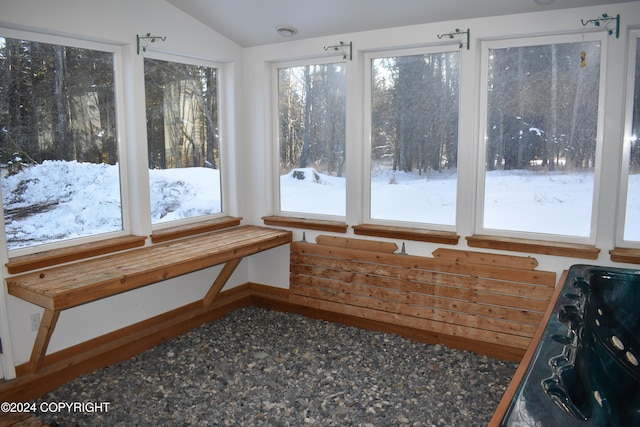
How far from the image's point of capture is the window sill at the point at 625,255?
104 inches

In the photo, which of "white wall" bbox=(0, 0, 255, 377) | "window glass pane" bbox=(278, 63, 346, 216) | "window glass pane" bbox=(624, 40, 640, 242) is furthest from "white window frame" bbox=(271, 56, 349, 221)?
"window glass pane" bbox=(624, 40, 640, 242)

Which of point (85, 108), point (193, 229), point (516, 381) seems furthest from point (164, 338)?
point (516, 381)

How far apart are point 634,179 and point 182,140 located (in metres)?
2.94

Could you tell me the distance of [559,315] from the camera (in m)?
1.95

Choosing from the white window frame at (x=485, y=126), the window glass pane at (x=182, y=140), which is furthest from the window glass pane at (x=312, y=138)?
the white window frame at (x=485, y=126)

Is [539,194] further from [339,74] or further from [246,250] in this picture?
[246,250]

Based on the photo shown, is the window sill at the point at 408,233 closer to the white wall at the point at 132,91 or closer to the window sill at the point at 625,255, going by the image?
the window sill at the point at 625,255

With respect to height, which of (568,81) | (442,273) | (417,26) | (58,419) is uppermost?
(417,26)

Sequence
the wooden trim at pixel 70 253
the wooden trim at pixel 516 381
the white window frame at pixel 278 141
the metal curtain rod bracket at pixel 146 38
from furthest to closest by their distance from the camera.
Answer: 1. the white window frame at pixel 278 141
2. the metal curtain rod bracket at pixel 146 38
3. the wooden trim at pixel 70 253
4. the wooden trim at pixel 516 381

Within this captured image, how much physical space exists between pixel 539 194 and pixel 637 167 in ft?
1.73

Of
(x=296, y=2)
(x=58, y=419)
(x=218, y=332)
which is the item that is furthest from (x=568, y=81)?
(x=58, y=419)

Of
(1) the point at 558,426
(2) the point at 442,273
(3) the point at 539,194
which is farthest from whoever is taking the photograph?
(2) the point at 442,273

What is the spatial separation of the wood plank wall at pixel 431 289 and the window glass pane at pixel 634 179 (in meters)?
0.49

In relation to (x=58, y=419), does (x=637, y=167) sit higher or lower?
higher
